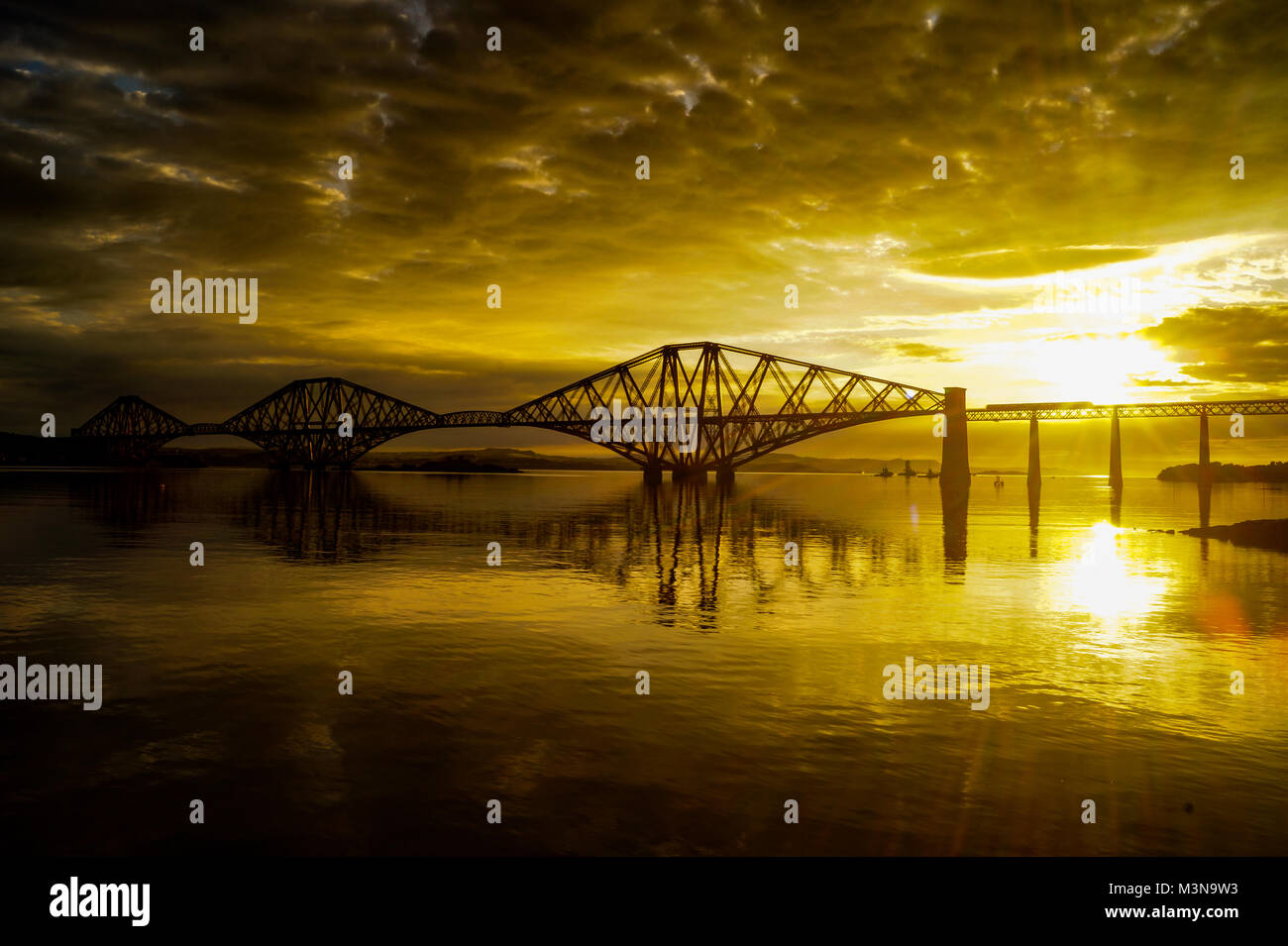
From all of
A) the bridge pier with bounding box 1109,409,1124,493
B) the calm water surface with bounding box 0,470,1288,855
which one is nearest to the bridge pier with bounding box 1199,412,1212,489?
the bridge pier with bounding box 1109,409,1124,493

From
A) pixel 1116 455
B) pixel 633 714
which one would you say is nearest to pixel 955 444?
pixel 1116 455

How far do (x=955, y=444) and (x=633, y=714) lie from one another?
147619 mm

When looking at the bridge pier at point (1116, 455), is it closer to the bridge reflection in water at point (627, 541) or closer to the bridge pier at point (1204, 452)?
the bridge pier at point (1204, 452)

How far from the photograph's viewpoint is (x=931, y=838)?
8.20 m

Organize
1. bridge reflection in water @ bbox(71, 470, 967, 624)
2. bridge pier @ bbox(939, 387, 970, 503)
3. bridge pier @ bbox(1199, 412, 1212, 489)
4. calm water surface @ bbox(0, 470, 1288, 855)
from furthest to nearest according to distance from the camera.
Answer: bridge pier @ bbox(1199, 412, 1212, 489)
bridge pier @ bbox(939, 387, 970, 503)
bridge reflection in water @ bbox(71, 470, 967, 624)
calm water surface @ bbox(0, 470, 1288, 855)

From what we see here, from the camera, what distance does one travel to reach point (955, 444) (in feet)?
485

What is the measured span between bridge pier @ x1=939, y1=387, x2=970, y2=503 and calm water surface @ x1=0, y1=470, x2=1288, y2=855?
390 ft

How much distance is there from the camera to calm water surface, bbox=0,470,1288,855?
8.45 m

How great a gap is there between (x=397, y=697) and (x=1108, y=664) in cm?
1388

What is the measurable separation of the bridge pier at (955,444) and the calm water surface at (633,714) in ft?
390

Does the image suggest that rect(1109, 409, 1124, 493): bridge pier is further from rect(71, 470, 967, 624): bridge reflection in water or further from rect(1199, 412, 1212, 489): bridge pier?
rect(71, 470, 967, 624): bridge reflection in water

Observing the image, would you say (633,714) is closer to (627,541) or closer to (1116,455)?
(627,541)
